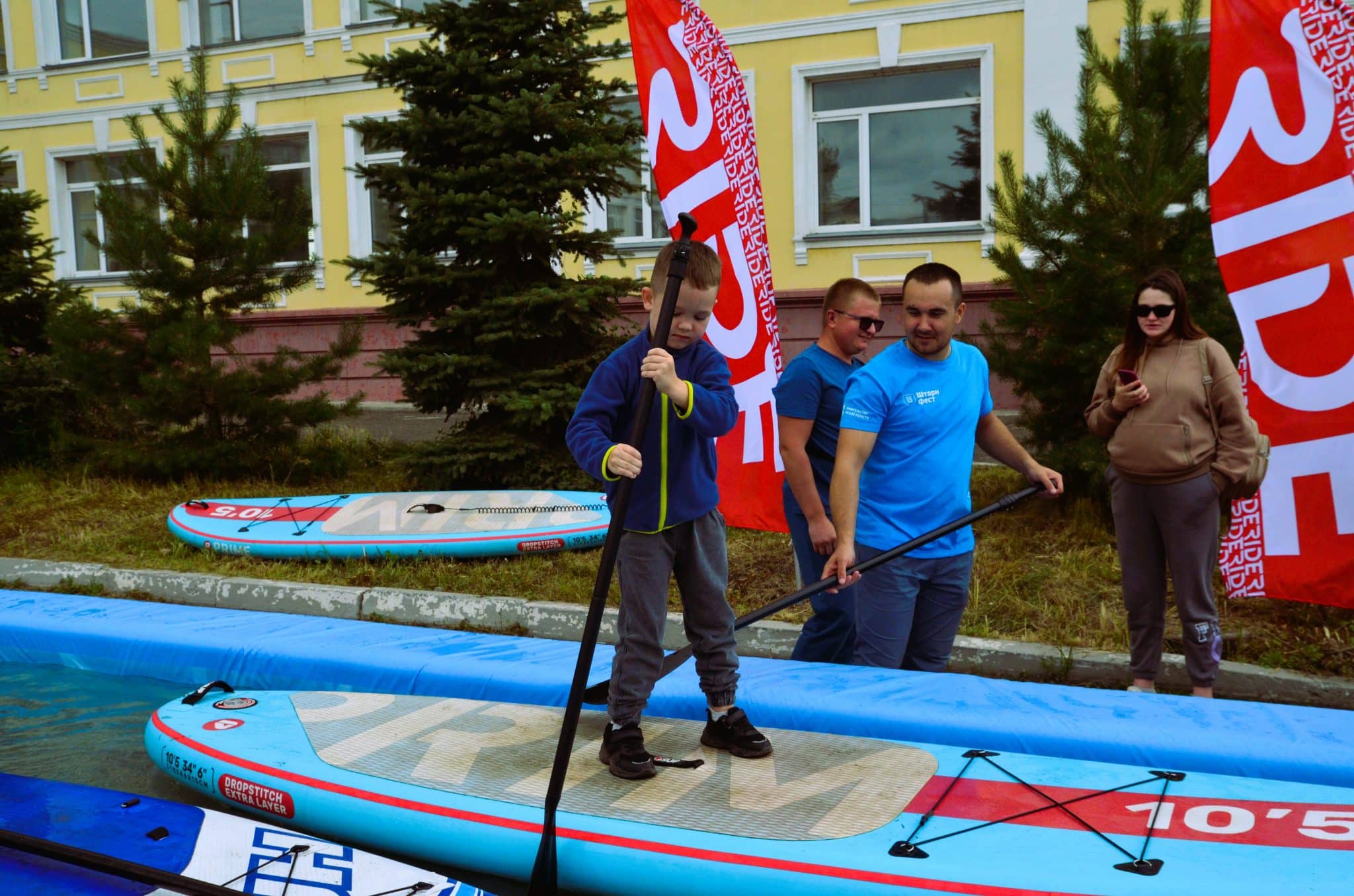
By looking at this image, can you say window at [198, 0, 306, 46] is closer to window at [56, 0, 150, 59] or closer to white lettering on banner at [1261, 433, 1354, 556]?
window at [56, 0, 150, 59]

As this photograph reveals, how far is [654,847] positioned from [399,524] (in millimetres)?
4993

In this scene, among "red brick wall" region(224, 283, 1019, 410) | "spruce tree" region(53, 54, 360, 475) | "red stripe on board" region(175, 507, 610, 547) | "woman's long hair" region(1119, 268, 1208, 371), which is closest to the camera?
"woman's long hair" region(1119, 268, 1208, 371)

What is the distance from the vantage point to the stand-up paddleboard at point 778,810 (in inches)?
118

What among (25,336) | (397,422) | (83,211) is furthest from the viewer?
(83,211)

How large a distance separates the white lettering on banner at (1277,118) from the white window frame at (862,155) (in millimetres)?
8029

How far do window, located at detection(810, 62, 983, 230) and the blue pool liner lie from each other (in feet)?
33.3

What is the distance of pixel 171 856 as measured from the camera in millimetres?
3234

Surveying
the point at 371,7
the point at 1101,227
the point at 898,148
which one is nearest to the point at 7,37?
the point at 371,7

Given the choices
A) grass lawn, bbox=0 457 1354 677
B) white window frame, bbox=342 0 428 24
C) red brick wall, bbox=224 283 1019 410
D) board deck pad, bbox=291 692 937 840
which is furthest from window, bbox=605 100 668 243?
board deck pad, bbox=291 692 937 840

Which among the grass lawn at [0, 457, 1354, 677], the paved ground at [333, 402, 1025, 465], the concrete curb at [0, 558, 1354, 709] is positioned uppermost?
the paved ground at [333, 402, 1025, 465]

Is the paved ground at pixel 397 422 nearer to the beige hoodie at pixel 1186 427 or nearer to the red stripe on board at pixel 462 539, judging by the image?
the red stripe on board at pixel 462 539

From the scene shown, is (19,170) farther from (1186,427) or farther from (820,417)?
(1186,427)

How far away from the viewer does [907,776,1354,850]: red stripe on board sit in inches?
122

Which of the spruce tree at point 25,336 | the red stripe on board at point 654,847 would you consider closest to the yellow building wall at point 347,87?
the spruce tree at point 25,336
